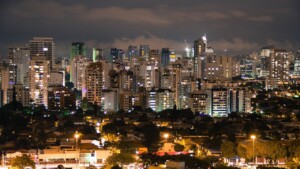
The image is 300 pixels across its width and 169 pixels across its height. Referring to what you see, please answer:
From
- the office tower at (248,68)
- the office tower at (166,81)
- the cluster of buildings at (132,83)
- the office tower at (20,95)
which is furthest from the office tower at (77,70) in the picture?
the office tower at (248,68)

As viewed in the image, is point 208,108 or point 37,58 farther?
point 37,58

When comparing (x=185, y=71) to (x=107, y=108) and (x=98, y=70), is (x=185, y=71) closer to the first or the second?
Result: (x=98, y=70)

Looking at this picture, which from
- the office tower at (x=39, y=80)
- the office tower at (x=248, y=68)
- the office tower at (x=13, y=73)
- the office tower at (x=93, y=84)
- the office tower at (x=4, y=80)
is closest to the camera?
the office tower at (x=39, y=80)

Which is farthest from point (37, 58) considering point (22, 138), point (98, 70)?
point (22, 138)

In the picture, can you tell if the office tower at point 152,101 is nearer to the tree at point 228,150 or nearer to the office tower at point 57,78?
the office tower at point 57,78

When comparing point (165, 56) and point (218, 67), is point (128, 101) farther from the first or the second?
point (165, 56)

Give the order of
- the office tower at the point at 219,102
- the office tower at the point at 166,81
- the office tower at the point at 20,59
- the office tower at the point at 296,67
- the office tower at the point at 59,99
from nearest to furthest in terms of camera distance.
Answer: the office tower at the point at 219,102
the office tower at the point at 59,99
the office tower at the point at 166,81
the office tower at the point at 20,59
the office tower at the point at 296,67
